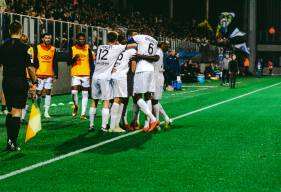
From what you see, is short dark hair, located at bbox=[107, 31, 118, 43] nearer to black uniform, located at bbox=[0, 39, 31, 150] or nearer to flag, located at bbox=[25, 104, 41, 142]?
black uniform, located at bbox=[0, 39, 31, 150]

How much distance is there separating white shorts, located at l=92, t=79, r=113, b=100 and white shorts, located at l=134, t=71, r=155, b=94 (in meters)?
0.52

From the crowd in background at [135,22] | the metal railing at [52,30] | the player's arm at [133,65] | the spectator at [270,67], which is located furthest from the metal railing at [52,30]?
the spectator at [270,67]

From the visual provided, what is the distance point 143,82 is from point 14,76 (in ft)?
11.4

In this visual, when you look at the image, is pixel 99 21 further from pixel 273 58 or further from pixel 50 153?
pixel 273 58

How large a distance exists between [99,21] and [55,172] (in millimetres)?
34504

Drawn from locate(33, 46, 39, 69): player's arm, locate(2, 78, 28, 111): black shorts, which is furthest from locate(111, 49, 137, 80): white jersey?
locate(33, 46, 39, 69): player's arm

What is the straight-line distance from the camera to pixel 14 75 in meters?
11.5

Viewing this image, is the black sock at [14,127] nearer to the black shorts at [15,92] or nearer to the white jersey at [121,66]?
the black shorts at [15,92]

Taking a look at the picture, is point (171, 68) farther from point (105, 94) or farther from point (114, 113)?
point (114, 113)

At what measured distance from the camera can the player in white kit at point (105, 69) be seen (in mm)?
14266

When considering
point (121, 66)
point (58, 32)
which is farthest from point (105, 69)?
point (58, 32)

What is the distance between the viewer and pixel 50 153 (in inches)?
447

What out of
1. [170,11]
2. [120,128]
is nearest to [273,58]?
[170,11]

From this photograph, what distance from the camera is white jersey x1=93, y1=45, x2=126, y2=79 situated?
1427 centimetres
